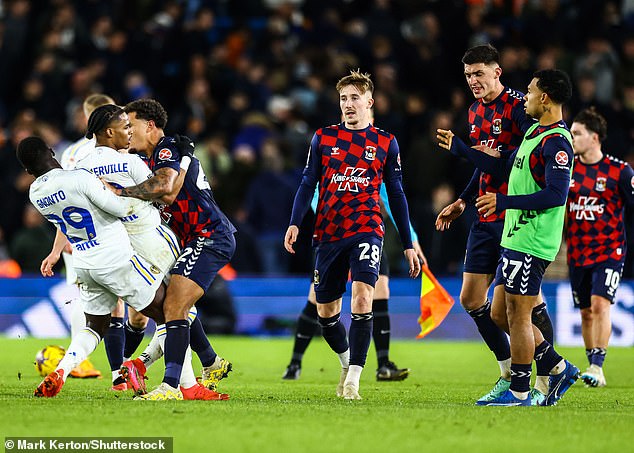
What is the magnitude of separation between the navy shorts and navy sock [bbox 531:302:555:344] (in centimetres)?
54

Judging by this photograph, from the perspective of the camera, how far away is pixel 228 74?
20.6 meters

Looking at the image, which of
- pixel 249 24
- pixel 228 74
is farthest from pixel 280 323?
pixel 249 24

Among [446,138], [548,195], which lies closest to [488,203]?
[548,195]

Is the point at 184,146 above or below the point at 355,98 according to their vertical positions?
below

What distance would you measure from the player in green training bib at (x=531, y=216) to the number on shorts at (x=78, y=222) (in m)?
2.73

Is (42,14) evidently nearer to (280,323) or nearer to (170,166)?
(280,323)

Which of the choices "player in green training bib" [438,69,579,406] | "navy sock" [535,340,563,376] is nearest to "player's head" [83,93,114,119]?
"player in green training bib" [438,69,579,406]

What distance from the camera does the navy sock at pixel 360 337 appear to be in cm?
900

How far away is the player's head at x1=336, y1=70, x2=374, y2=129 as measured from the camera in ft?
30.4

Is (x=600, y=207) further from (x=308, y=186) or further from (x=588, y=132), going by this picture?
(x=308, y=186)

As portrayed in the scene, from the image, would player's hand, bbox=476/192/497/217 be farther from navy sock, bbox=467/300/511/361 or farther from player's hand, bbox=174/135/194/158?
player's hand, bbox=174/135/194/158

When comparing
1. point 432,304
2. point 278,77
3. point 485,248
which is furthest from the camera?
point 278,77

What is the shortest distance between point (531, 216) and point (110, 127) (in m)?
3.11

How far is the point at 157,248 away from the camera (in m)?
8.70
